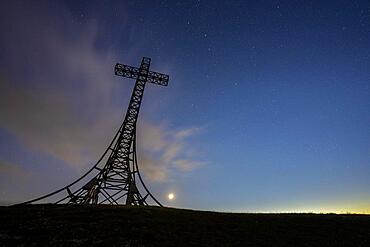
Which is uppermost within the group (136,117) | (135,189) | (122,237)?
(136,117)

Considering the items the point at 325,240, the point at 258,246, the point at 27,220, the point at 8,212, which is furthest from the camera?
the point at 8,212

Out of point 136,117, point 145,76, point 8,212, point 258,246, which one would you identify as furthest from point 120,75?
point 258,246

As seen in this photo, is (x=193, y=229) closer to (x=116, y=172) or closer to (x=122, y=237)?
(x=122, y=237)

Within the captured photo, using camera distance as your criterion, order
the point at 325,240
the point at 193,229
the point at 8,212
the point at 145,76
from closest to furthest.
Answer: the point at 325,240
the point at 193,229
the point at 8,212
the point at 145,76

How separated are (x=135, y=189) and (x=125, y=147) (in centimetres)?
519

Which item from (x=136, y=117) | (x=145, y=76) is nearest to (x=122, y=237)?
(x=136, y=117)

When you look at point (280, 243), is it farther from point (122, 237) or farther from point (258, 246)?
point (122, 237)

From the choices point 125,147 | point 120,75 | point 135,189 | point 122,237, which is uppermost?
point 120,75

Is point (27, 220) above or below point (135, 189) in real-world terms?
below

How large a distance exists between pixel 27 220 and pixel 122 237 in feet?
24.3

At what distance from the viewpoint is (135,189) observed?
1366 inches

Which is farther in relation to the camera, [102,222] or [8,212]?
[8,212]

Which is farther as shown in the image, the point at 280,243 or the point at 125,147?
the point at 125,147

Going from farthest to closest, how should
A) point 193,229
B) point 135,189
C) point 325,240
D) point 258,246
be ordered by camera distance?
point 135,189 < point 193,229 < point 325,240 < point 258,246
